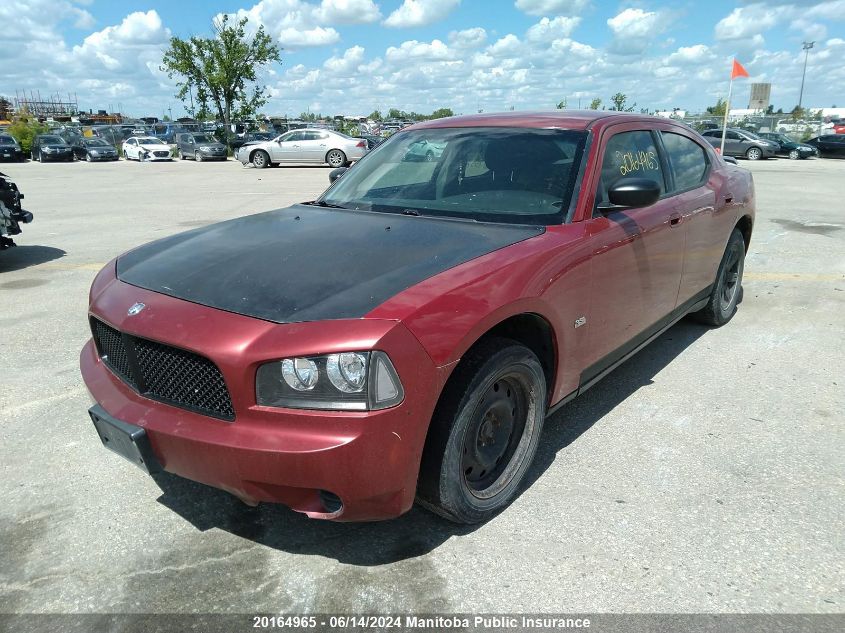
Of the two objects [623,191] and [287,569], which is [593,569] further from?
[623,191]

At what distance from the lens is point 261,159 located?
27344mm

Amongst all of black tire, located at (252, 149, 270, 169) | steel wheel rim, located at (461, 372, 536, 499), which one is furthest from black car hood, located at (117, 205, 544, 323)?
black tire, located at (252, 149, 270, 169)

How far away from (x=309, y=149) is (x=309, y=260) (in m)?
25.0

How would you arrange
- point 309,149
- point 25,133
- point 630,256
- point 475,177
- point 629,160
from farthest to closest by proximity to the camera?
point 25,133
point 309,149
point 629,160
point 475,177
point 630,256

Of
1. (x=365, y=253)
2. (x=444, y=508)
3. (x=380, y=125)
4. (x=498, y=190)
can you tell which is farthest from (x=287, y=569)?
(x=380, y=125)

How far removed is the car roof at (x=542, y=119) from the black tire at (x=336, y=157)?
895 inches

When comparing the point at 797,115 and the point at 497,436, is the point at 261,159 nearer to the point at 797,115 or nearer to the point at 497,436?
the point at 497,436

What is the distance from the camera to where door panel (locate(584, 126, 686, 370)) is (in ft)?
10.5

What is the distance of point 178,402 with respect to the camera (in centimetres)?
238

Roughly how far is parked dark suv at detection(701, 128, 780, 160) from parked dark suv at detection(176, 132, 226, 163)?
24.1 m

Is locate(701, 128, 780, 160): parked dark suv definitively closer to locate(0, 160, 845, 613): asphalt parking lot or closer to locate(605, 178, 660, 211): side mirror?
locate(0, 160, 845, 613): asphalt parking lot

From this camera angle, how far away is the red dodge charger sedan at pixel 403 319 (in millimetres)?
2146

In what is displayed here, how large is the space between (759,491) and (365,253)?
2095 mm

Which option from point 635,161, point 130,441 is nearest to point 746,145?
point 635,161
